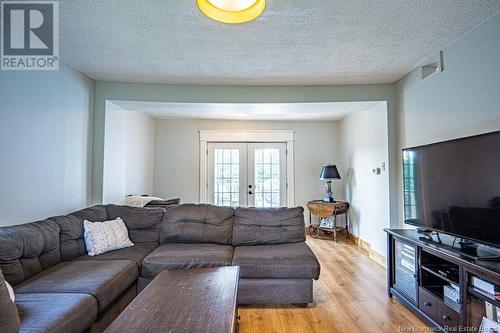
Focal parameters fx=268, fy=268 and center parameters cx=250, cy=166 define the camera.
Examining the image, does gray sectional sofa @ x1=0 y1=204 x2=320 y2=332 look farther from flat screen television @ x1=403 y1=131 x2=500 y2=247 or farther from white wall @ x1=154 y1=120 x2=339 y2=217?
white wall @ x1=154 y1=120 x2=339 y2=217

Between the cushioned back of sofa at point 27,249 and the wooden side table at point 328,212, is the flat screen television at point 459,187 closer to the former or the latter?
the wooden side table at point 328,212

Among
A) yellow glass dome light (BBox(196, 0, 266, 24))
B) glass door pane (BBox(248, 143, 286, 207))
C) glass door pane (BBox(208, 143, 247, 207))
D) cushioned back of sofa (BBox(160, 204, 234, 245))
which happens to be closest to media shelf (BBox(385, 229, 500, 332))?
cushioned back of sofa (BBox(160, 204, 234, 245))

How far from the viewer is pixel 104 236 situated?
2576 mm

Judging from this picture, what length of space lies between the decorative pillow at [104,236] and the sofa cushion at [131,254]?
6cm

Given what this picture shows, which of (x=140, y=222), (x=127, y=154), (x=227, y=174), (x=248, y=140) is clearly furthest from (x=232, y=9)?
(x=227, y=174)

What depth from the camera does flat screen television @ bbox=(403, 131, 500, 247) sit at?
170 centimetres

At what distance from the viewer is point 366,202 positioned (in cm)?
429

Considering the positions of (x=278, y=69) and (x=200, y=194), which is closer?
(x=278, y=69)

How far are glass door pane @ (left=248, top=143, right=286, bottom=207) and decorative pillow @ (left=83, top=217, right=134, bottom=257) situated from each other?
3108 mm

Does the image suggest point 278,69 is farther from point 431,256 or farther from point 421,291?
point 421,291

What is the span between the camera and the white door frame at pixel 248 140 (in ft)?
18.0

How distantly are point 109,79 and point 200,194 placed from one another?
2.80m

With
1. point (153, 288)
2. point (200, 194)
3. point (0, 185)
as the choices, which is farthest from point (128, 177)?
point (153, 288)

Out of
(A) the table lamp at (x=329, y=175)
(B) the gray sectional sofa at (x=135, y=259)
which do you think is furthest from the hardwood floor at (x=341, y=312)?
(A) the table lamp at (x=329, y=175)
